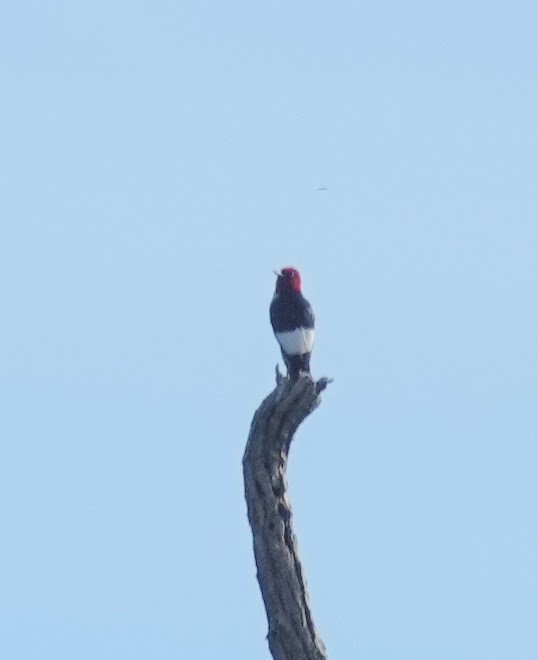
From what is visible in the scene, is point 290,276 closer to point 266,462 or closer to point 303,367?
point 303,367

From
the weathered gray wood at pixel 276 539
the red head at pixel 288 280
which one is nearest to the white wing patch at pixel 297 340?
the red head at pixel 288 280

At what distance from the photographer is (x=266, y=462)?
47.5 ft

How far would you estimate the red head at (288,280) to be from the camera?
19.4 m

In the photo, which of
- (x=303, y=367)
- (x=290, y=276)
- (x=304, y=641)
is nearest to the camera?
(x=304, y=641)

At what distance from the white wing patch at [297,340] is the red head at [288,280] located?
83cm

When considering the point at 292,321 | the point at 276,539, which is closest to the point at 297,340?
the point at 292,321

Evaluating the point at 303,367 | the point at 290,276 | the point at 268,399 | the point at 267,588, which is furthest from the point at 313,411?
the point at 290,276

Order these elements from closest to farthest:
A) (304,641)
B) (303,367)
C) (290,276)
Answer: (304,641) < (303,367) < (290,276)

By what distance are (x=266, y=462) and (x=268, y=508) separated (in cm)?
34

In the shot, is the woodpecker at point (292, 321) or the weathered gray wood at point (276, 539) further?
the woodpecker at point (292, 321)

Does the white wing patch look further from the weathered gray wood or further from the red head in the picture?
A: the weathered gray wood

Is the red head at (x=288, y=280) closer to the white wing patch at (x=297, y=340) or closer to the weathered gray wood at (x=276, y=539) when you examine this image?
the white wing patch at (x=297, y=340)

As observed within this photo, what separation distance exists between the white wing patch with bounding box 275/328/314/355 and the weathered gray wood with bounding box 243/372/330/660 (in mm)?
3654

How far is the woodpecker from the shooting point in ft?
59.6
